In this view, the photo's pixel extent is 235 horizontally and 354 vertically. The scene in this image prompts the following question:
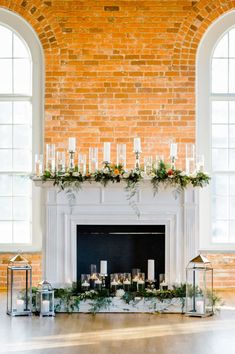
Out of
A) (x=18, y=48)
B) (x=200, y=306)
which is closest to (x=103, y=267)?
(x=200, y=306)

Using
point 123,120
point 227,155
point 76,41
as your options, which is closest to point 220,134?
point 227,155

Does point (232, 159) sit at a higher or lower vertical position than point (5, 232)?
higher

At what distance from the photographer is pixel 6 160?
1149cm

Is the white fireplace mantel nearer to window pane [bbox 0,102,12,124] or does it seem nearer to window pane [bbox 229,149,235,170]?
window pane [bbox 229,149,235,170]

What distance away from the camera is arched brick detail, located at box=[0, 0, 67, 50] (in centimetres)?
1132

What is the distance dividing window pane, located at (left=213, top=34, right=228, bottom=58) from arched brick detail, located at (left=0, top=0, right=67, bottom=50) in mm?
2150

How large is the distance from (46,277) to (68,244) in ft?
1.46

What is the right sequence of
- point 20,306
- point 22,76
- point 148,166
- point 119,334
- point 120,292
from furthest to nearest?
point 22,76 < point 148,166 < point 120,292 < point 20,306 < point 119,334

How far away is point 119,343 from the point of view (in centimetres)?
735

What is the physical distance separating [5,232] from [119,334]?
4024 millimetres

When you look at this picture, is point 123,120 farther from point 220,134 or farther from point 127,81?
point 220,134

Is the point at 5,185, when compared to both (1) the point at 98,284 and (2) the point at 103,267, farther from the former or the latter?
(1) the point at 98,284

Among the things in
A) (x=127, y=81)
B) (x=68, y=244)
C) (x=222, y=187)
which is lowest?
(x=68, y=244)

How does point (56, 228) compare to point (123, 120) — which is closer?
point (56, 228)
